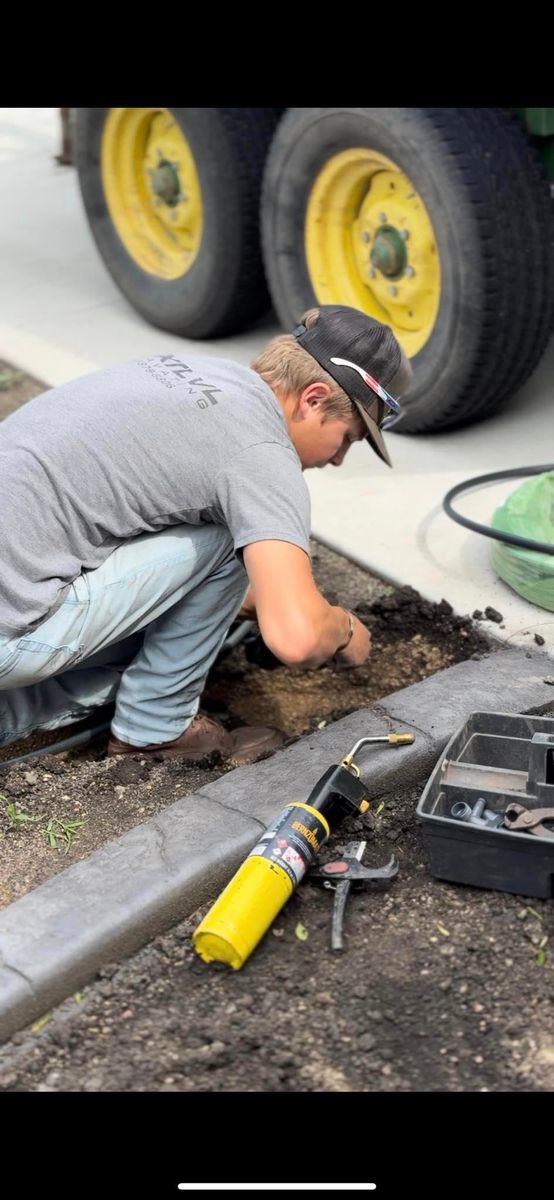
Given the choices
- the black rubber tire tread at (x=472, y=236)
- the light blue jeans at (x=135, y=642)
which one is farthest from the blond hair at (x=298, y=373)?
the black rubber tire tread at (x=472, y=236)

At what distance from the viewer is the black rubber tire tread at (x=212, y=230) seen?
5.01 meters

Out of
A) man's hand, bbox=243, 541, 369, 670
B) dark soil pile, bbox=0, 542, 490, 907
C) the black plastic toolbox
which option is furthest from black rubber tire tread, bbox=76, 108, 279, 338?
the black plastic toolbox

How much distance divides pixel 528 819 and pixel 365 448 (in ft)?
7.98

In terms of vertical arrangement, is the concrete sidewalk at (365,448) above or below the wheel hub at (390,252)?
below

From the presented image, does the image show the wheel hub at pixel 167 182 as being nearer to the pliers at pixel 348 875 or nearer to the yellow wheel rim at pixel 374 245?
the yellow wheel rim at pixel 374 245

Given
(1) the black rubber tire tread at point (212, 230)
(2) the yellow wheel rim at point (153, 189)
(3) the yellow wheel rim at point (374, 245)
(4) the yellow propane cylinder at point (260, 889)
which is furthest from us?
(2) the yellow wheel rim at point (153, 189)

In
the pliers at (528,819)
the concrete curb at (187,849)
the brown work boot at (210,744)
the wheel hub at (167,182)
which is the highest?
the wheel hub at (167,182)

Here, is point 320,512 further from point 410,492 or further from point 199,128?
point 199,128

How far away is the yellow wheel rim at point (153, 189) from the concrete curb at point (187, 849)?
2.87 meters

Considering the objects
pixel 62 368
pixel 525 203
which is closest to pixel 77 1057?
pixel 525 203

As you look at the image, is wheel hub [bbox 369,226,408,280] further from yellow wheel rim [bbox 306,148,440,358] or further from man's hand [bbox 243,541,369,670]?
man's hand [bbox 243,541,369,670]

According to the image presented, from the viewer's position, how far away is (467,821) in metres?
2.59

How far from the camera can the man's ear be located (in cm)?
286

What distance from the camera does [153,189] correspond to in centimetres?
552
